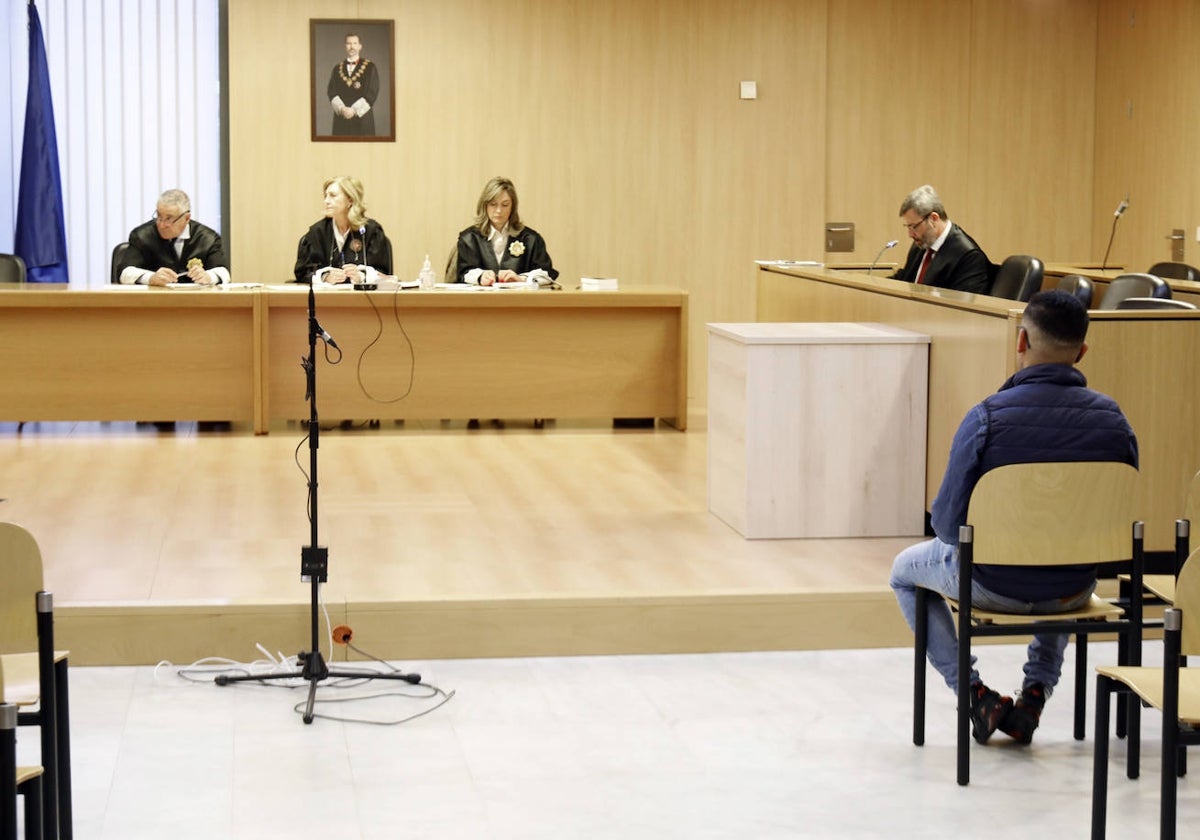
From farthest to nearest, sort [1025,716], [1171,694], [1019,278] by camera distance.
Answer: [1019,278], [1025,716], [1171,694]

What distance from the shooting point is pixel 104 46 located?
931 cm

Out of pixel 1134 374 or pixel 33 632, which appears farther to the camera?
pixel 1134 374

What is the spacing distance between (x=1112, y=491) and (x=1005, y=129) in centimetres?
714

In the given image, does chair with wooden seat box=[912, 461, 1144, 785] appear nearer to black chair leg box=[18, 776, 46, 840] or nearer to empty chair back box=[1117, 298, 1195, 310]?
empty chair back box=[1117, 298, 1195, 310]

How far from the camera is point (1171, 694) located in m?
2.83

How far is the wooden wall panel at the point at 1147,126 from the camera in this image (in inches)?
359

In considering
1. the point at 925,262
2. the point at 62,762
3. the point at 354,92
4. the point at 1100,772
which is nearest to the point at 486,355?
the point at 925,262

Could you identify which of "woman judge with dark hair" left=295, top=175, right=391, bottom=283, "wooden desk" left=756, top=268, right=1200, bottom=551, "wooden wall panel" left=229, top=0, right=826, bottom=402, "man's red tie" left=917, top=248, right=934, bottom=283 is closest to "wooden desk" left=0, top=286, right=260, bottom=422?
"woman judge with dark hair" left=295, top=175, right=391, bottom=283

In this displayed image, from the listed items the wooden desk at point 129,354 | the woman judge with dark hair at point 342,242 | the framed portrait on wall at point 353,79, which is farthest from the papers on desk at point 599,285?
the framed portrait on wall at point 353,79

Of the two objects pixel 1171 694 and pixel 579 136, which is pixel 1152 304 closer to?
pixel 1171 694

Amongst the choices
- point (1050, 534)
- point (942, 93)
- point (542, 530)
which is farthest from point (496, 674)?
point (942, 93)

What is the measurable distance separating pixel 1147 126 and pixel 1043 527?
22.4ft

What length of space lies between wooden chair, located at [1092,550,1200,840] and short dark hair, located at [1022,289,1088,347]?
2.87ft

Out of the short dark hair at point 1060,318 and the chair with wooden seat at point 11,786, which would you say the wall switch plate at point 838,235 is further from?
the chair with wooden seat at point 11,786
